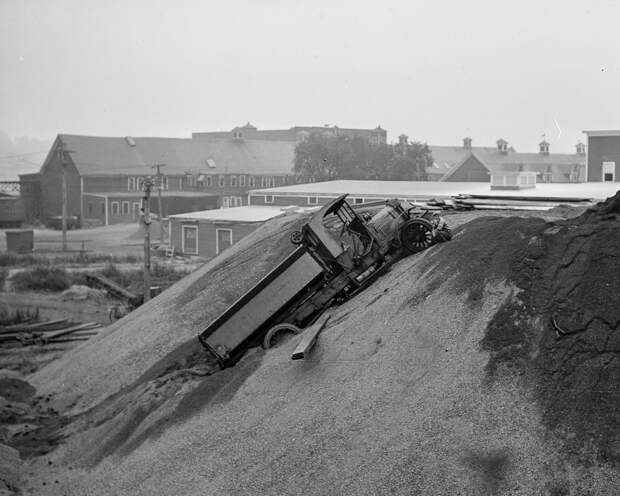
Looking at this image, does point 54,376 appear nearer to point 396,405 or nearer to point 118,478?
point 118,478

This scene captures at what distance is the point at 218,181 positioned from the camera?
79.9 meters

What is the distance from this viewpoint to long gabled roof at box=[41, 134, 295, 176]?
7488 centimetres

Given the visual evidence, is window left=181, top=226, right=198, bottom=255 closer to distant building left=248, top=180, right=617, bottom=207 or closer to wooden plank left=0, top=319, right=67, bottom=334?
distant building left=248, top=180, right=617, bottom=207

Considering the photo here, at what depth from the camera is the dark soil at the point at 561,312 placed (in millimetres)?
9461

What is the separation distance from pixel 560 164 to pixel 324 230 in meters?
67.4

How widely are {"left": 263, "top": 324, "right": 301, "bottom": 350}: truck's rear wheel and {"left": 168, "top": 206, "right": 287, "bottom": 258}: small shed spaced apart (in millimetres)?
27030

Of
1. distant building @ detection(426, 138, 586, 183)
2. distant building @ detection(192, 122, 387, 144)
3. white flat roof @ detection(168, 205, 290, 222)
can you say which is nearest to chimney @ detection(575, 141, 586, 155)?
distant building @ detection(426, 138, 586, 183)

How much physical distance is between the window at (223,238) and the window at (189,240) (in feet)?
7.35

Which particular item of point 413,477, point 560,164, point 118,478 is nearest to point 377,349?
point 413,477

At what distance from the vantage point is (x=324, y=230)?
15.1 metres

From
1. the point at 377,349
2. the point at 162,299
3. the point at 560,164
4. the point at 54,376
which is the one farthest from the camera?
the point at 560,164

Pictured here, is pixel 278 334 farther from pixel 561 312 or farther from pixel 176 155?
pixel 176 155

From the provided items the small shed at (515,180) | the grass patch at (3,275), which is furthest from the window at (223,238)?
the small shed at (515,180)

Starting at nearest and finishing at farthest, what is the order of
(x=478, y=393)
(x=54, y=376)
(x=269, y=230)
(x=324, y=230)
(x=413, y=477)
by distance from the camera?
1. (x=413, y=477)
2. (x=478, y=393)
3. (x=324, y=230)
4. (x=54, y=376)
5. (x=269, y=230)
